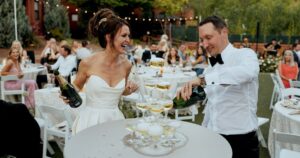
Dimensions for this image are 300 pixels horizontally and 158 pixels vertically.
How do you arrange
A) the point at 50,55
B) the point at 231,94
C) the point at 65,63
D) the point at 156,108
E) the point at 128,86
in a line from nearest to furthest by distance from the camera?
the point at 156,108 < the point at 231,94 < the point at 128,86 < the point at 65,63 < the point at 50,55

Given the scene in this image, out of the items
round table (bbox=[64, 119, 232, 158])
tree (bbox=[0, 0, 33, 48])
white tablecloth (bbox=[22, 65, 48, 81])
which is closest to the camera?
round table (bbox=[64, 119, 232, 158])

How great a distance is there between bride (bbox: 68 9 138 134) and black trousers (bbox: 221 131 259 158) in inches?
35.4

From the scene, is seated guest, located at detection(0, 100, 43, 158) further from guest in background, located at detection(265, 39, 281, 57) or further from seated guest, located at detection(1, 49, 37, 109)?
guest in background, located at detection(265, 39, 281, 57)

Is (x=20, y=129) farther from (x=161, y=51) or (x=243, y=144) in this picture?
(x=161, y=51)

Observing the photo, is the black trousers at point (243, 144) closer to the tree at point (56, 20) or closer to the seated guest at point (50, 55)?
the seated guest at point (50, 55)

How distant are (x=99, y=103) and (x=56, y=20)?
63.6ft

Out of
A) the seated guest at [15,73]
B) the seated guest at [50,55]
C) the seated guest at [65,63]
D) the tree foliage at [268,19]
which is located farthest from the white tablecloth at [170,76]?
the tree foliage at [268,19]

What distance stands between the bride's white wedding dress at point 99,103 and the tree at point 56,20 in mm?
18788

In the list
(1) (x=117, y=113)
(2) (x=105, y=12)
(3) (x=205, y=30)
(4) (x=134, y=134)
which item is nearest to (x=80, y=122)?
(1) (x=117, y=113)

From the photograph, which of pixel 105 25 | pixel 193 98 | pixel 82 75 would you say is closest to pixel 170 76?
pixel 82 75

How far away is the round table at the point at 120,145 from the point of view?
75.0 inches

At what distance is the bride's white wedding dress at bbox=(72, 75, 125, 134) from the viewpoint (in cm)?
273

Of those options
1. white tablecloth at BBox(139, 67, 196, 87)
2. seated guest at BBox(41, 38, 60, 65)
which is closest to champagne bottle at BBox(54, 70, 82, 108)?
white tablecloth at BBox(139, 67, 196, 87)

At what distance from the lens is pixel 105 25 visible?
2625mm
